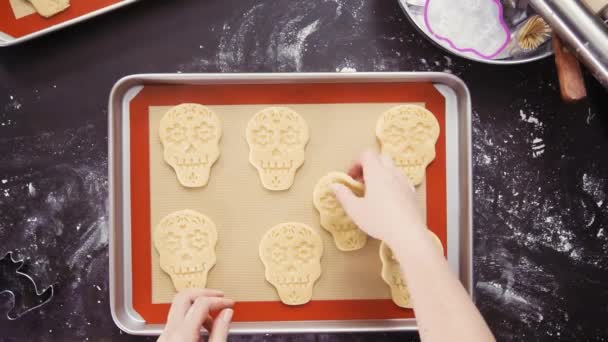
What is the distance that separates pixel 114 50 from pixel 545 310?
3.37 ft

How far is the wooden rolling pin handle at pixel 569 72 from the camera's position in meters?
0.91

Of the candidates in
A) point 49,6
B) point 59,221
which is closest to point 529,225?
point 59,221

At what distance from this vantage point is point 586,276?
3.41ft

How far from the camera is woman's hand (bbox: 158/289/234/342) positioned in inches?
34.9

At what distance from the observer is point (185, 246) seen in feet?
3.24

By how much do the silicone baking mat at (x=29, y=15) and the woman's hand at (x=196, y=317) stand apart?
60 centimetres

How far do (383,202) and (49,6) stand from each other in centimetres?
76

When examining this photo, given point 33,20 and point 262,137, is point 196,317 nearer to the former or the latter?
point 262,137

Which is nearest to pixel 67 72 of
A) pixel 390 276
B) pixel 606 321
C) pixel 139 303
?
pixel 139 303

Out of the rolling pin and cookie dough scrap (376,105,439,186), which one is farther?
cookie dough scrap (376,105,439,186)

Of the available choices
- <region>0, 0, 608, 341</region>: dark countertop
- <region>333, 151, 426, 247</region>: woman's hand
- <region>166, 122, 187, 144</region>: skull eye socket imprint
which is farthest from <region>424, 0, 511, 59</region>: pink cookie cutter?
<region>166, 122, 187, 144</region>: skull eye socket imprint

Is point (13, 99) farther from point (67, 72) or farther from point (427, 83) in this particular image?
point (427, 83)

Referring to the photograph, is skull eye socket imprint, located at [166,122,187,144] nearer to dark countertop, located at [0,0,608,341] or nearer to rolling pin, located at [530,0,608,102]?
dark countertop, located at [0,0,608,341]

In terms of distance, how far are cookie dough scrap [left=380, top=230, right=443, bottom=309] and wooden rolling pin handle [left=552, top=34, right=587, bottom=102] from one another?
36cm
